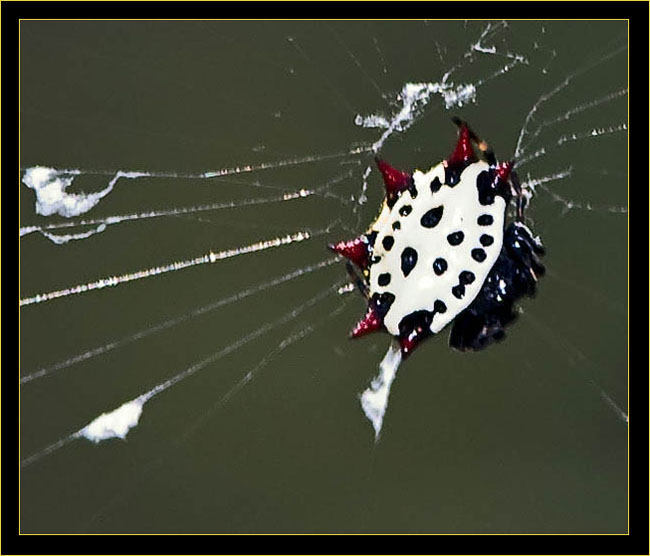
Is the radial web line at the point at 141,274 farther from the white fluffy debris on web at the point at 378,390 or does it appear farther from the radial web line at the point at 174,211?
the white fluffy debris on web at the point at 378,390

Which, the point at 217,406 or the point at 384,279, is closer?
the point at 384,279

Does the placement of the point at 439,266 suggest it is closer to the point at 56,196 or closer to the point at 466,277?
the point at 466,277

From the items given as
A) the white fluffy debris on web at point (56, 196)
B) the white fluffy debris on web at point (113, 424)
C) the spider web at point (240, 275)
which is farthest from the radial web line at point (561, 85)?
the white fluffy debris on web at point (113, 424)

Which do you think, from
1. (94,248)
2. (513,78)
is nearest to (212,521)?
(94,248)

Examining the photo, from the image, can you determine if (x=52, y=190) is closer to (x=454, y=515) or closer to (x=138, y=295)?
(x=138, y=295)

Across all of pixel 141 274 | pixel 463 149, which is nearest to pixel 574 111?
pixel 463 149

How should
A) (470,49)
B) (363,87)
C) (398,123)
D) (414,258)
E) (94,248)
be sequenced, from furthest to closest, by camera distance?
(94,248) → (363,87) → (470,49) → (398,123) → (414,258)

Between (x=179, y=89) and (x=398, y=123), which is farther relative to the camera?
(x=179, y=89)
